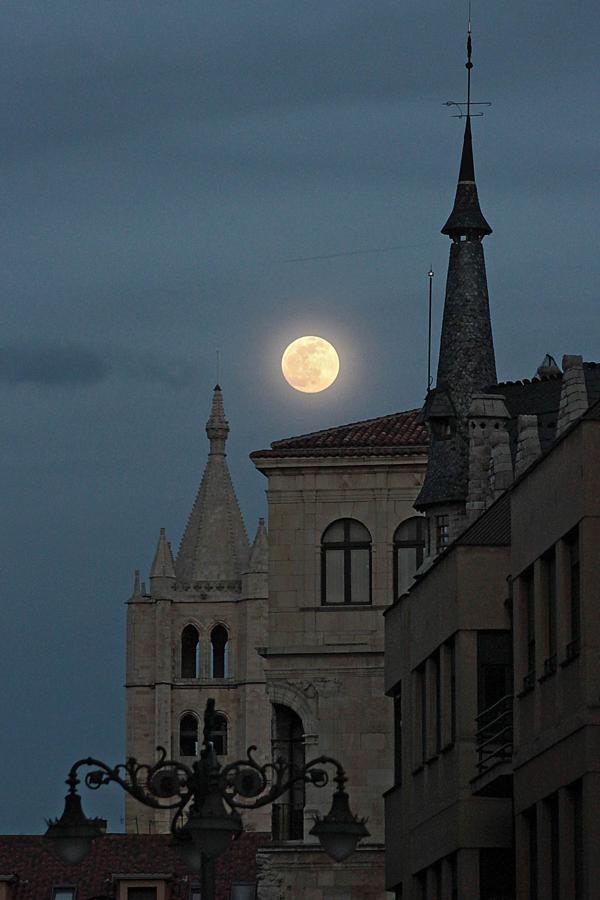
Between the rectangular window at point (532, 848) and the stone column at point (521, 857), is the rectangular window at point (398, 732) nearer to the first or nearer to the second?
the stone column at point (521, 857)

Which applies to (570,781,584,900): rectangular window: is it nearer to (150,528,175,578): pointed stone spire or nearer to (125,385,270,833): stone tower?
(125,385,270,833): stone tower

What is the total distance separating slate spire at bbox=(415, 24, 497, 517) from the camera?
2357 inches

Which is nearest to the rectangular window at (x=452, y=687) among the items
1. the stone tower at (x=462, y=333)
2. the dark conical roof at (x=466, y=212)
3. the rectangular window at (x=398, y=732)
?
the rectangular window at (x=398, y=732)

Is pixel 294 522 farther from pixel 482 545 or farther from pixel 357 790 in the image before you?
pixel 482 545

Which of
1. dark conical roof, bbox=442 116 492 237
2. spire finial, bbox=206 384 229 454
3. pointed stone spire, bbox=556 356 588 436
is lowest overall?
pointed stone spire, bbox=556 356 588 436

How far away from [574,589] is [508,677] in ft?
21.4

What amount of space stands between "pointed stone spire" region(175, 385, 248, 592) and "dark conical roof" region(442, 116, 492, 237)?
352ft

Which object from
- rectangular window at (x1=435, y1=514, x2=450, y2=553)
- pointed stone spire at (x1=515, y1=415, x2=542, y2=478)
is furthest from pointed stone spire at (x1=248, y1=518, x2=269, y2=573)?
pointed stone spire at (x1=515, y1=415, x2=542, y2=478)

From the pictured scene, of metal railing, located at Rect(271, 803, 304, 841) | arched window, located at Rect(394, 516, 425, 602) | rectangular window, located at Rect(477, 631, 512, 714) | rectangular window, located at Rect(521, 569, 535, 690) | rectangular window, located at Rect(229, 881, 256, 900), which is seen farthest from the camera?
rectangular window, located at Rect(229, 881, 256, 900)

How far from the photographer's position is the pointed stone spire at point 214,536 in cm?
16912

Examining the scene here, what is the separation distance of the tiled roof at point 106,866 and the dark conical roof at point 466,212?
30.9 m

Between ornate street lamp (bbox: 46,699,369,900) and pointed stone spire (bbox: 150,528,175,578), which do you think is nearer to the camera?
ornate street lamp (bbox: 46,699,369,900)

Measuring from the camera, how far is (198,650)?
166 metres

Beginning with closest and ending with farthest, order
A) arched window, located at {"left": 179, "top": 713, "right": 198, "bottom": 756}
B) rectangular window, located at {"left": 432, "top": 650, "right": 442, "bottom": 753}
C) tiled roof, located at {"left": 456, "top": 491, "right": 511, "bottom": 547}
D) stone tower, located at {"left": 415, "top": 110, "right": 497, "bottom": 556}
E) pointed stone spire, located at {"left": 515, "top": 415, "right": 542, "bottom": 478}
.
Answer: tiled roof, located at {"left": 456, "top": 491, "right": 511, "bottom": 547}, rectangular window, located at {"left": 432, "top": 650, "right": 442, "bottom": 753}, pointed stone spire, located at {"left": 515, "top": 415, "right": 542, "bottom": 478}, stone tower, located at {"left": 415, "top": 110, "right": 497, "bottom": 556}, arched window, located at {"left": 179, "top": 713, "right": 198, "bottom": 756}
